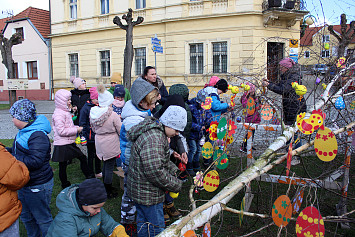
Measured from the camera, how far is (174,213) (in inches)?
126

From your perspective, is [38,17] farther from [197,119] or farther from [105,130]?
[105,130]

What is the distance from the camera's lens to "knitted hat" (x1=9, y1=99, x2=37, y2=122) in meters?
2.32

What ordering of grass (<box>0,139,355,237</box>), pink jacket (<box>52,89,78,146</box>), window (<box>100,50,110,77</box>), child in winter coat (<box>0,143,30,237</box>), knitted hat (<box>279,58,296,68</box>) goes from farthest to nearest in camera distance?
window (<box>100,50,110,77</box>) → pink jacket (<box>52,89,78,146</box>) → knitted hat (<box>279,58,296,68</box>) → grass (<box>0,139,355,237</box>) → child in winter coat (<box>0,143,30,237</box>)

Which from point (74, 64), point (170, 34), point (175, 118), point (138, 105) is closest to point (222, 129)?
point (175, 118)

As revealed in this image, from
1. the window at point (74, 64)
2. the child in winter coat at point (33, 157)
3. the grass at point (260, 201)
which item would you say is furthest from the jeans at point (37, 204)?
the window at point (74, 64)

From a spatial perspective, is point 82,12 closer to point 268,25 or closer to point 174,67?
point 174,67

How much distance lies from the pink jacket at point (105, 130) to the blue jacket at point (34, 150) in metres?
1.00

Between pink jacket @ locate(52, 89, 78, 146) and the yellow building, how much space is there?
349 inches

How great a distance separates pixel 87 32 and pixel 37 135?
17.1 metres

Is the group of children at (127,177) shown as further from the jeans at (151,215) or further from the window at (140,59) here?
the window at (140,59)

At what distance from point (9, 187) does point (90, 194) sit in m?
0.71

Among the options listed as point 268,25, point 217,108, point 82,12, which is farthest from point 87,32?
point 217,108

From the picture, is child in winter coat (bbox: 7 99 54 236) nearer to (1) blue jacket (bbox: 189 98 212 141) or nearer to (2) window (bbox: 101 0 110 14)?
(1) blue jacket (bbox: 189 98 212 141)

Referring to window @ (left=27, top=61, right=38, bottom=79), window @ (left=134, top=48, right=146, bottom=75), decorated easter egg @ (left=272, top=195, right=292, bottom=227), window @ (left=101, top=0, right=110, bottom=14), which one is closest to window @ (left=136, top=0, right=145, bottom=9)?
window @ (left=101, top=0, right=110, bottom=14)
